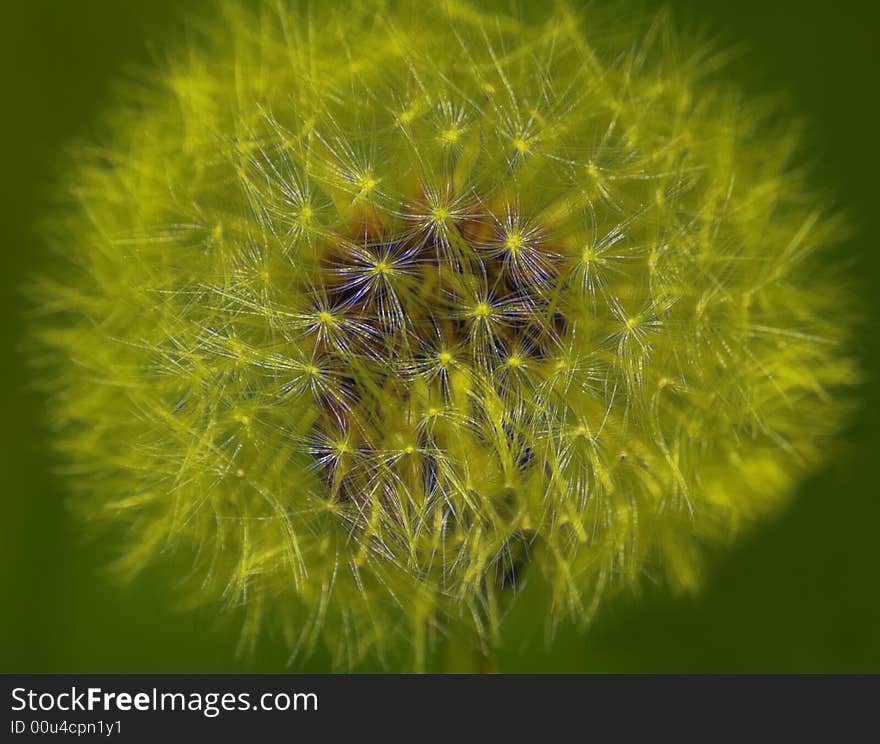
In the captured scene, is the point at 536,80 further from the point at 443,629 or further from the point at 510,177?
the point at 443,629

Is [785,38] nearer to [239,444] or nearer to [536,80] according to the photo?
A: [536,80]

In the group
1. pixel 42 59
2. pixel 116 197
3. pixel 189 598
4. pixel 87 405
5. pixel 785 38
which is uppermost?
pixel 42 59

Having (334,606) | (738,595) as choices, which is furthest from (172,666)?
(738,595)

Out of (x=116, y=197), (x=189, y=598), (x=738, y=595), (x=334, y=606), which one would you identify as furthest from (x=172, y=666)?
(x=738, y=595)

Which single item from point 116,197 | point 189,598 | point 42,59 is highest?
point 42,59

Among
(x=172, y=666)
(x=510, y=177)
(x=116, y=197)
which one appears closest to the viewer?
(x=510, y=177)

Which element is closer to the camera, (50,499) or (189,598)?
(189,598)

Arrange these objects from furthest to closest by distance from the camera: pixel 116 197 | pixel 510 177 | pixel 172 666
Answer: pixel 172 666
pixel 116 197
pixel 510 177

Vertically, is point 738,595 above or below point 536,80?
below

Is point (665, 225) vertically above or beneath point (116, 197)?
beneath
